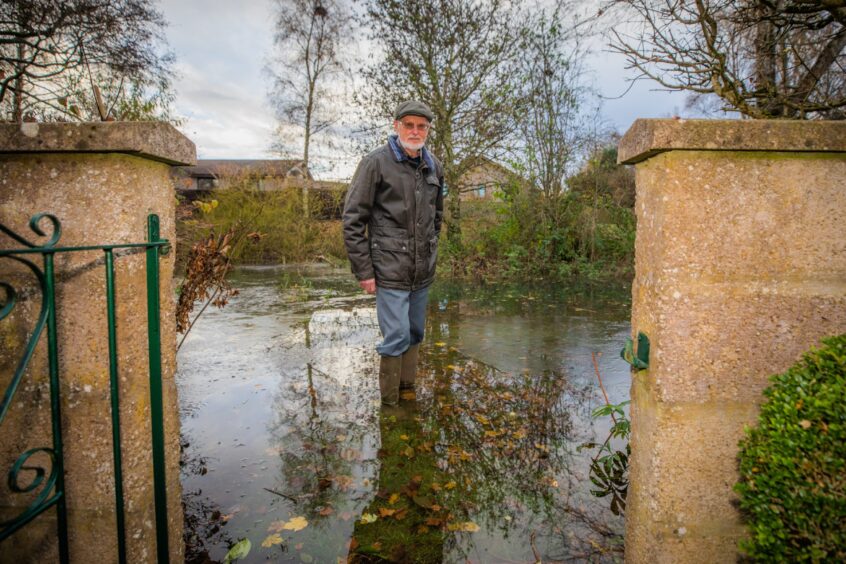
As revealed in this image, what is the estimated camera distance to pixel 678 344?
1.81 meters

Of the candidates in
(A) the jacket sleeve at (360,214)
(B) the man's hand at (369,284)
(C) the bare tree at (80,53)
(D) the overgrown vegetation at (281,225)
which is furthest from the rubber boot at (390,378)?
(D) the overgrown vegetation at (281,225)

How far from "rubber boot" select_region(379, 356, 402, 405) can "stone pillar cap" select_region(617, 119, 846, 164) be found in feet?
7.79

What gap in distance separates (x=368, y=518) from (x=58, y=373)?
148 centimetres

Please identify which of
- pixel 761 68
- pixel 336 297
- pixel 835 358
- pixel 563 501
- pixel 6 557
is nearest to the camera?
pixel 835 358

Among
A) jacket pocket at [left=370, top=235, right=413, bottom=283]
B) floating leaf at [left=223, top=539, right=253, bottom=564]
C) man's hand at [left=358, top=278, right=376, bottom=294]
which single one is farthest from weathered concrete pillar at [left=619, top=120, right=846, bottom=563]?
Answer: man's hand at [left=358, top=278, right=376, bottom=294]

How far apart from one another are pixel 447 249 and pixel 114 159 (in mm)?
9758

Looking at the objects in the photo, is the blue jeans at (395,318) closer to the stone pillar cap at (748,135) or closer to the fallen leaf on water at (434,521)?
the fallen leaf on water at (434,521)

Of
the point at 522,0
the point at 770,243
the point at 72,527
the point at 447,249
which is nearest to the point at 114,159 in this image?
the point at 72,527

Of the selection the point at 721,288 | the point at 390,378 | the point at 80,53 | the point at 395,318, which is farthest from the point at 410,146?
the point at 80,53

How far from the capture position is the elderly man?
3.32m

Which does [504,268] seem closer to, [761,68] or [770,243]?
[761,68]

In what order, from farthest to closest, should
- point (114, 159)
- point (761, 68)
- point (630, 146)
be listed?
point (761, 68) → point (630, 146) → point (114, 159)

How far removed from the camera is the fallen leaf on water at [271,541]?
2.17m

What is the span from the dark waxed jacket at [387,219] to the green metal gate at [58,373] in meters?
1.60
